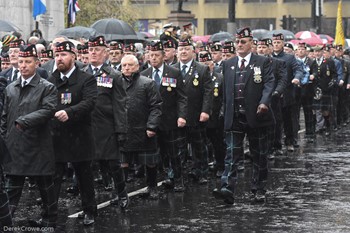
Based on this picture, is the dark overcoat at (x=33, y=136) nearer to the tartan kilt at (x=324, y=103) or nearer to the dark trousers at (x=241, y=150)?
the dark trousers at (x=241, y=150)

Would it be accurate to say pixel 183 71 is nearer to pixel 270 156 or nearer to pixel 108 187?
pixel 108 187

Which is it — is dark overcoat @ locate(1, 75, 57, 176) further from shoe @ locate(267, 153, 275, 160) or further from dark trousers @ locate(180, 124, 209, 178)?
shoe @ locate(267, 153, 275, 160)

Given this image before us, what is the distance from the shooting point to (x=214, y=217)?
1132 cm

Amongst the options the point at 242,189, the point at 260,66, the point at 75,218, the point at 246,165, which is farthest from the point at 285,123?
the point at 75,218

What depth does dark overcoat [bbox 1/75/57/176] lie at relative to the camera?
9875 millimetres

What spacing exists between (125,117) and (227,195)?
1.55 metres

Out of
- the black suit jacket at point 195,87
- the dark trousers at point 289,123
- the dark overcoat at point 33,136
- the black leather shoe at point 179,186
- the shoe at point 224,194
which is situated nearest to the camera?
the dark overcoat at point 33,136

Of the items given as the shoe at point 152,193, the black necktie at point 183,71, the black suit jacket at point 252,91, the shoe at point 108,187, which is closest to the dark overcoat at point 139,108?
the shoe at point 152,193

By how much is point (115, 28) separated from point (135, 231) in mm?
14071

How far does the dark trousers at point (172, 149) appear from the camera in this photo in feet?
44.3

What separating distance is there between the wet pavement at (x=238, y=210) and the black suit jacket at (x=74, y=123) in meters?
0.81

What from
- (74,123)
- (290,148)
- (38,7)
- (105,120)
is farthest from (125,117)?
(38,7)

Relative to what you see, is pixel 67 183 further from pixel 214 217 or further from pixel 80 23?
pixel 80 23

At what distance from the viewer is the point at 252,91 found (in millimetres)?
12164
